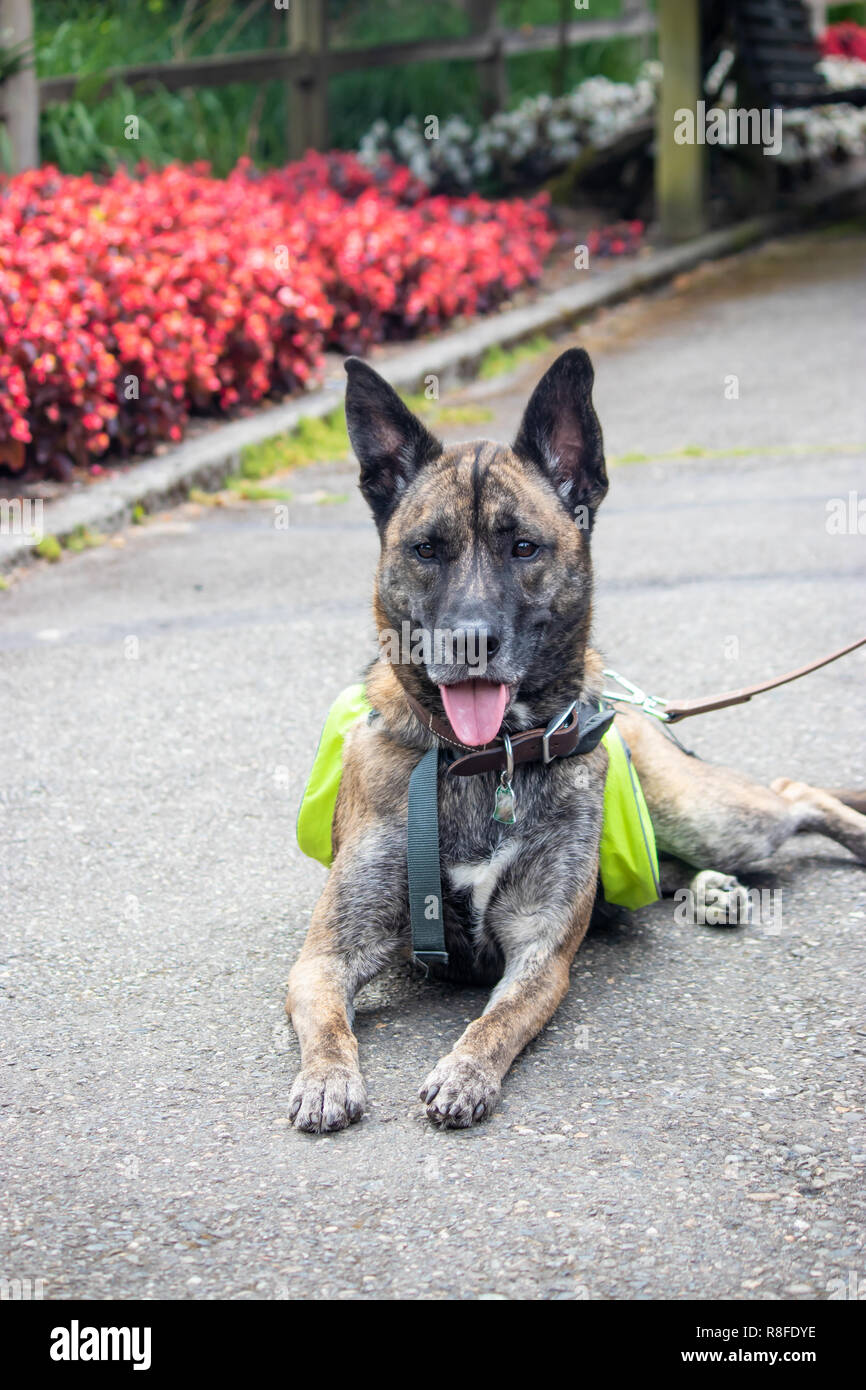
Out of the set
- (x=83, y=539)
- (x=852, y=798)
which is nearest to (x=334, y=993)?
(x=852, y=798)

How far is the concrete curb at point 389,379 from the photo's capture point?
8117mm

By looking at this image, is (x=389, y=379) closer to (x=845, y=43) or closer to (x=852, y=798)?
(x=852, y=798)

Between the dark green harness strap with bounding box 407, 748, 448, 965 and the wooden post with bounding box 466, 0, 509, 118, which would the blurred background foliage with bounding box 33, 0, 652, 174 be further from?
the dark green harness strap with bounding box 407, 748, 448, 965

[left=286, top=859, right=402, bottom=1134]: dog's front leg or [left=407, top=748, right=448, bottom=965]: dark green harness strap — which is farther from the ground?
[left=407, top=748, right=448, bottom=965]: dark green harness strap

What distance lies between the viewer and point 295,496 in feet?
29.8

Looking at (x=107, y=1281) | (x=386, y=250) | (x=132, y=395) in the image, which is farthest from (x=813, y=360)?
(x=107, y=1281)

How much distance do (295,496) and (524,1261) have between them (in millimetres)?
6788

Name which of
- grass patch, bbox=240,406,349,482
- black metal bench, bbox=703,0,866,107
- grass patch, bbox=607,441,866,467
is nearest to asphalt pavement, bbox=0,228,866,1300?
grass patch, bbox=240,406,349,482

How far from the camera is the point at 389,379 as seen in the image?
10609 mm

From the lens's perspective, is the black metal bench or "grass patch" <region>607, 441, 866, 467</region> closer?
"grass patch" <region>607, 441, 866, 467</region>

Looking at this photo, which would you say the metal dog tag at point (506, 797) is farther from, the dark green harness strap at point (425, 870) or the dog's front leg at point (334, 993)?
the dog's front leg at point (334, 993)

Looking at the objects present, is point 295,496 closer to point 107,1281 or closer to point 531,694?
point 531,694

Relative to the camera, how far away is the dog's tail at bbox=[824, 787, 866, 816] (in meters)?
4.78

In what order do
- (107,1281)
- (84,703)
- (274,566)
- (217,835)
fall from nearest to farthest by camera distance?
(107,1281), (217,835), (84,703), (274,566)
